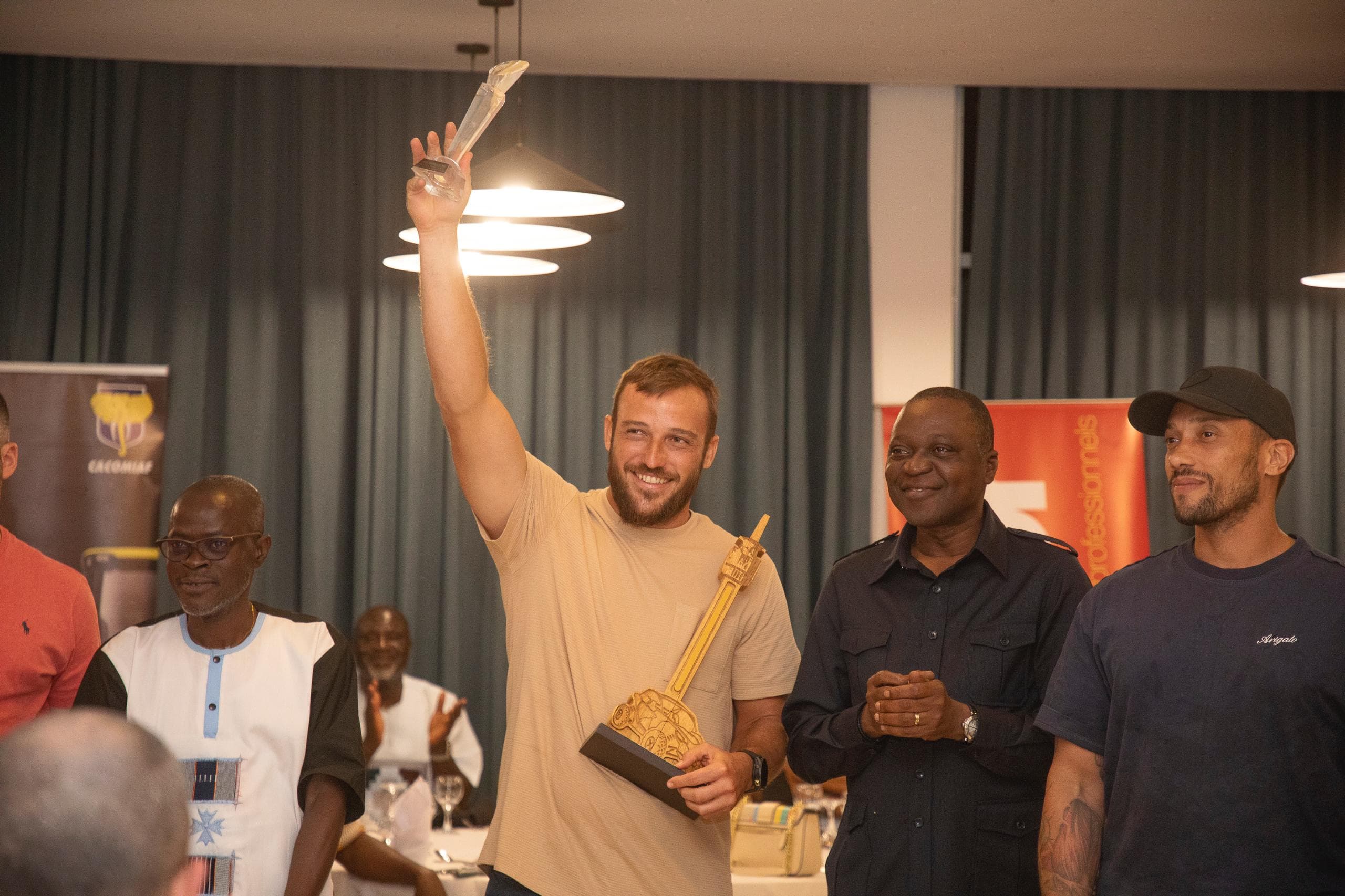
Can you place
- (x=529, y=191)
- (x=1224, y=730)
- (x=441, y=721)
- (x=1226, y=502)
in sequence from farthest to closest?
1. (x=441, y=721)
2. (x=529, y=191)
3. (x=1226, y=502)
4. (x=1224, y=730)

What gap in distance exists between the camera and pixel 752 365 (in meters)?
5.88

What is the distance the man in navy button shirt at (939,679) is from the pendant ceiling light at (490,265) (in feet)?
6.25

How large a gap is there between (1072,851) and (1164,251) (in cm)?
443

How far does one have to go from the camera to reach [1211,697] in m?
2.08

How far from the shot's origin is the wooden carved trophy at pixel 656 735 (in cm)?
211

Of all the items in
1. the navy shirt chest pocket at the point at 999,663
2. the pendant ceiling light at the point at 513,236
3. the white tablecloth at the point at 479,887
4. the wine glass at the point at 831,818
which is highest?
the pendant ceiling light at the point at 513,236

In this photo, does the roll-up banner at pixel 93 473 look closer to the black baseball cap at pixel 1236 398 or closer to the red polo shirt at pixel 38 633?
the red polo shirt at pixel 38 633

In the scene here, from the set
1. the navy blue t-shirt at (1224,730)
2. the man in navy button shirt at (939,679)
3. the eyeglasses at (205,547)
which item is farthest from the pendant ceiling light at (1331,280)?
the eyeglasses at (205,547)

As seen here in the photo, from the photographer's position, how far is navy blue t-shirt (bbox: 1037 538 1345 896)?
79.5 inches

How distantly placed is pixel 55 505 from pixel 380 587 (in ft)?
4.36

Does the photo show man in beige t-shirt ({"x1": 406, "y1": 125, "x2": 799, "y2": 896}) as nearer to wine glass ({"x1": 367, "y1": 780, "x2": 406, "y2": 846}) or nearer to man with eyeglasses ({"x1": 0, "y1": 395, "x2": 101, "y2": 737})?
man with eyeglasses ({"x1": 0, "y1": 395, "x2": 101, "y2": 737})

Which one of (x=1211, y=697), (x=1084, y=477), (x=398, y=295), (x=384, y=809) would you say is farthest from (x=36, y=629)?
(x=1084, y=477)

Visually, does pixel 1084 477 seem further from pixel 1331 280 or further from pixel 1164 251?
pixel 1331 280

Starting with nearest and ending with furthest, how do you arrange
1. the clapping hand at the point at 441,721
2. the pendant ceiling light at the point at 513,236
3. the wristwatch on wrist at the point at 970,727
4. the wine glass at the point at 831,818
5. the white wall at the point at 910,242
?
1. the wristwatch on wrist at the point at 970,727
2. the pendant ceiling light at the point at 513,236
3. the wine glass at the point at 831,818
4. the clapping hand at the point at 441,721
5. the white wall at the point at 910,242
